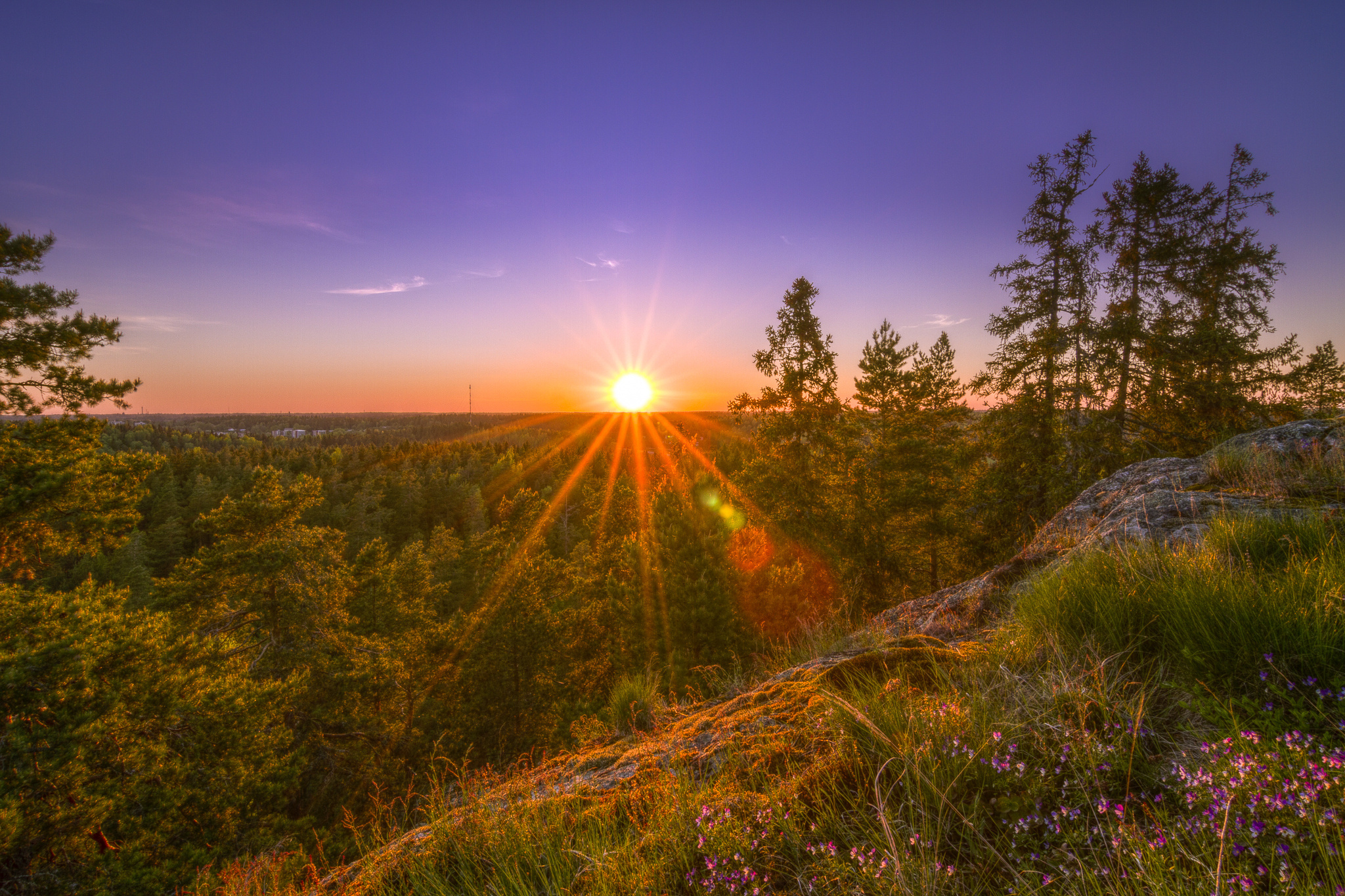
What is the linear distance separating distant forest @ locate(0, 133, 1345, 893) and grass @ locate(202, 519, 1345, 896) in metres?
2.24

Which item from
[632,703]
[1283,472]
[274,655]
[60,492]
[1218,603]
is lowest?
[274,655]

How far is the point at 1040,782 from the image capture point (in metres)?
1.81

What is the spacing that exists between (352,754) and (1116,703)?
80.6 ft

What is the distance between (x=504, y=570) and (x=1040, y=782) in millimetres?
23825

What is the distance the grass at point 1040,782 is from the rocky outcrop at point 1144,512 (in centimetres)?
128

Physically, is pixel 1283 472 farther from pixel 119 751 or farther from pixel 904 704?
pixel 119 751

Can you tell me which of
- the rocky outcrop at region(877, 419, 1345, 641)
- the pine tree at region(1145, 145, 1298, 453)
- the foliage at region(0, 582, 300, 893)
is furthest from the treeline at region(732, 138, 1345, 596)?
the foliage at region(0, 582, 300, 893)

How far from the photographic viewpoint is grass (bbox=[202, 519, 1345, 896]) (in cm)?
150

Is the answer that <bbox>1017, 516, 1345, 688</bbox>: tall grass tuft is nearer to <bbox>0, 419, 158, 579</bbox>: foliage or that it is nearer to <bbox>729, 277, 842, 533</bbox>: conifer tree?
<bbox>729, 277, 842, 533</bbox>: conifer tree

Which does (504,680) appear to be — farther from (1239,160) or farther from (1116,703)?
(1239,160)

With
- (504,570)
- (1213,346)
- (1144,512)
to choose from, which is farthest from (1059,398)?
(504,570)

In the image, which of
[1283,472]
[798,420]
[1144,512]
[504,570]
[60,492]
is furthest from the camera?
[504,570]

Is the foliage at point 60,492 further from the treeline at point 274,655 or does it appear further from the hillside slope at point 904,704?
the hillside slope at point 904,704

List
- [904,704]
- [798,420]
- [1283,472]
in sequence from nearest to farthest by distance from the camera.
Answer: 1. [904,704]
2. [1283,472]
3. [798,420]
